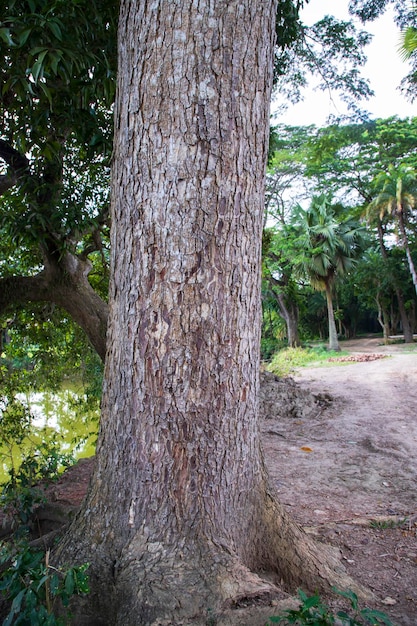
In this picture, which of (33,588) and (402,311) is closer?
(33,588)

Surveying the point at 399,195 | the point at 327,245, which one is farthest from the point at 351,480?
the point at 399,195

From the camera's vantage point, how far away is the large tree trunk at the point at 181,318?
1.81 meters

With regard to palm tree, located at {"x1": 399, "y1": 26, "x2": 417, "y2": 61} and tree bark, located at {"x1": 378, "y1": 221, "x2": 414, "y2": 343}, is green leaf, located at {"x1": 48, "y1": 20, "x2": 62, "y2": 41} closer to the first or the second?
palm tree, located at {"x1": 399, "y1": 26, "x2": 417, "y2": 61}

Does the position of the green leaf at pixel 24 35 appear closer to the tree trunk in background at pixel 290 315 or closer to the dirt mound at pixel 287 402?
the dirt mound at pixel 287 402

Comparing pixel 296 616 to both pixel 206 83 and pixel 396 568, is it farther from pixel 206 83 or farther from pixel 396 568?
pixel 206 83

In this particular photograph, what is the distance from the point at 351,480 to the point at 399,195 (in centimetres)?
1813

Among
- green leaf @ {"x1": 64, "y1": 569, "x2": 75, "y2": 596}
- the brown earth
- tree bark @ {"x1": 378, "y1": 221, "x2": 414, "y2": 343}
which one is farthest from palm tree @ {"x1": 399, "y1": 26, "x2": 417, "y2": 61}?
tree bark @ {"x1": 378, "y1": 221, "x2": 414, "y2": 343}

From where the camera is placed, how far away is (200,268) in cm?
183

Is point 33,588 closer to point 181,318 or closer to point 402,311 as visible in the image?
point 181,318

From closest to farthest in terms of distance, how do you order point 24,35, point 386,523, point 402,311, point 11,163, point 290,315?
1. point 24,35
2. point 386,523
3. point 11,163
4. point 402,311
5. point 290,315

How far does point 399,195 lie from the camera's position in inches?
757

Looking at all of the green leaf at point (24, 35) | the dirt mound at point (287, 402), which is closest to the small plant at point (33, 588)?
the green leaf at point (24, 35)

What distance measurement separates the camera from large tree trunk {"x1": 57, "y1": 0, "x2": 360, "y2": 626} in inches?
71.3

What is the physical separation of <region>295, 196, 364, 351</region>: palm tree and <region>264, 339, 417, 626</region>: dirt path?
13162mm
